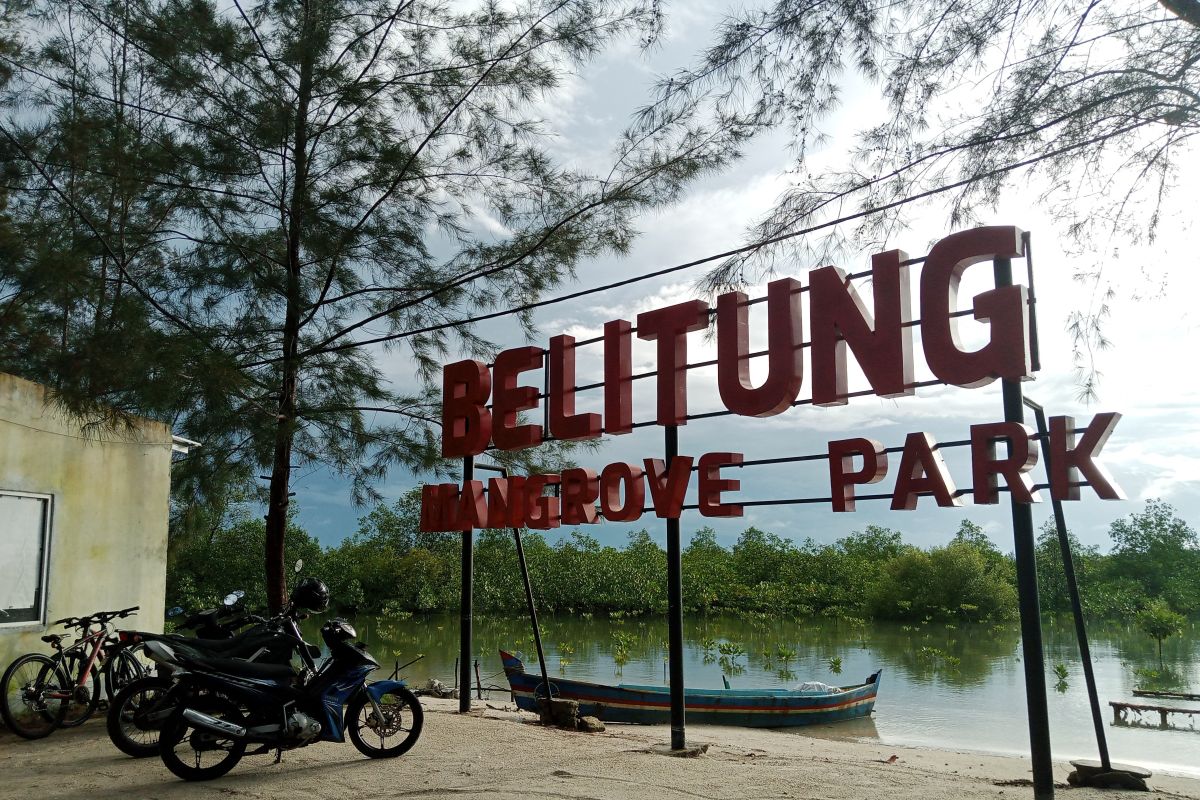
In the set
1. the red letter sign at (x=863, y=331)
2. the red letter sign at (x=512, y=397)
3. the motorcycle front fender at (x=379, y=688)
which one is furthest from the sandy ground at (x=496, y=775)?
the red letter sign at (x=512, y=397)

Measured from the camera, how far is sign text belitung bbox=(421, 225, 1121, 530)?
5676 mm

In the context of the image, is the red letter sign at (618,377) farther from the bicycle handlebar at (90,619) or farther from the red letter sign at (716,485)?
the bicycle handlebar at (90,619)

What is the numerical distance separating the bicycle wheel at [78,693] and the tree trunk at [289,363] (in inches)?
76.9

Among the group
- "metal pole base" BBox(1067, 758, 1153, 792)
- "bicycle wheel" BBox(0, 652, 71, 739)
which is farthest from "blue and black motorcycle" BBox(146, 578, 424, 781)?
"metal pole base" BBox(1067, 758, 1153, 792)

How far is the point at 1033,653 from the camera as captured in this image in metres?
5.35

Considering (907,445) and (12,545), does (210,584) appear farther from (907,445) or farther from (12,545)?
(907,445)

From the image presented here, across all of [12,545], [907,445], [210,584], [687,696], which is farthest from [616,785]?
[210,584]

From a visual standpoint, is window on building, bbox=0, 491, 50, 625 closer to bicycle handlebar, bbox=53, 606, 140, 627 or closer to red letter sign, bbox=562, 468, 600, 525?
bicycle handlebar, bbox=53, 606, 140, 627

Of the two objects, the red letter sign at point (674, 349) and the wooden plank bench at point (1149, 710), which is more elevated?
the red letter sign at point (674, 349)

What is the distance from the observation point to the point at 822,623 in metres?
31.0

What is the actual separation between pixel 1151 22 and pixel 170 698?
7.37 metres

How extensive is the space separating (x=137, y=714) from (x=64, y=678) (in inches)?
63.4

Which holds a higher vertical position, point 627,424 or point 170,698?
point 627,424

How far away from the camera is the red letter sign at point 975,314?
5.66 meters
